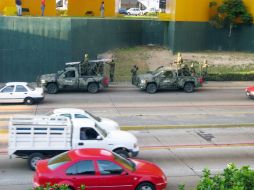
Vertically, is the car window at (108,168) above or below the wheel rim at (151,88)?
above

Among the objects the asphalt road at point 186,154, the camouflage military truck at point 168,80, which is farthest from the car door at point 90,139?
the camouflage military truck at point 168,80

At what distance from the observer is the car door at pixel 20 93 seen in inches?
1049

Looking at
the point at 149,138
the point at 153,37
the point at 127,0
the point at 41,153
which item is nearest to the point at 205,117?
the point at 149,138

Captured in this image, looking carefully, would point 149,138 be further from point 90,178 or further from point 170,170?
point 90,178

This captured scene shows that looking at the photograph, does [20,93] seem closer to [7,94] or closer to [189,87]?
[7,94]

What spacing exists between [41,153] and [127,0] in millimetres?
86439

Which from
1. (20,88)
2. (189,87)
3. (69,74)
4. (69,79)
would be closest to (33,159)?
(20,88)

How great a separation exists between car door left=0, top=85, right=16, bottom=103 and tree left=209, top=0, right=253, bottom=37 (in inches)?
789

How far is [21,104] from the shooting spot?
26.9m

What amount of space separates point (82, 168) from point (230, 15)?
30.3 m

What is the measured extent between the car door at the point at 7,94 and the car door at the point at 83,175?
47.4 feet

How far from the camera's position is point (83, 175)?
12.9m

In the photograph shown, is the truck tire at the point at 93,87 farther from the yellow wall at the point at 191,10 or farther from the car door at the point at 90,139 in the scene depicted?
the car door at the point at 90,139

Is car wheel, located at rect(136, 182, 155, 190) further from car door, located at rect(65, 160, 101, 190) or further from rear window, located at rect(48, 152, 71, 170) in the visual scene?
rear window, located at rect(48, 152, 71, 170)
